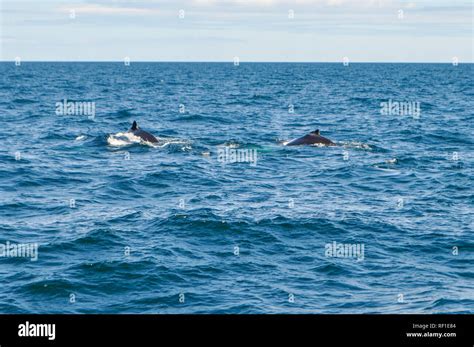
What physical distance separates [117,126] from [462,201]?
3066 centimetres

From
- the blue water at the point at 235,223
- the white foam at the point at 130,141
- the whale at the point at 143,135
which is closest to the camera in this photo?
the blue water at the point at 235,223

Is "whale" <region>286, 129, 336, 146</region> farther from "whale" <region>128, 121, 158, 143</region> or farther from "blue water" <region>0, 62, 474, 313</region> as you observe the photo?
"whale" <region>128, 121, 158, 143</region>

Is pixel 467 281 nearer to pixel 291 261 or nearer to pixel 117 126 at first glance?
pixel 291 261

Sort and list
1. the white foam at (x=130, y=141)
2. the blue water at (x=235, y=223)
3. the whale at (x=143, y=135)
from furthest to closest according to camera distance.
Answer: the whale at (x=143, y=135) → the white foam at (x=130, y=141) → the blue water at (x=235, y=223)

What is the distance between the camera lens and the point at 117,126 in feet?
168

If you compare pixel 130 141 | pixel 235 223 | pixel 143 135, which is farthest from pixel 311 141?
pixel 235 223

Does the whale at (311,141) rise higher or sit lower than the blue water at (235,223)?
higher

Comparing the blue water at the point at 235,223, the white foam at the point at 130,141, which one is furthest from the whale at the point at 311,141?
the white foam at the point at 130,141

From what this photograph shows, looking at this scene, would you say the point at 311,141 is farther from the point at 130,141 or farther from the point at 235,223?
the point at 235,223

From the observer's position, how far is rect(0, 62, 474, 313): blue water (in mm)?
15617

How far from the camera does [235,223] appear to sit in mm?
22188

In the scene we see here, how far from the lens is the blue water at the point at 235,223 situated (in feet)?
51.2

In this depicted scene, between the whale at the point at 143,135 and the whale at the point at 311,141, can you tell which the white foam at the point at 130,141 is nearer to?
the whale at the point at 143,135
